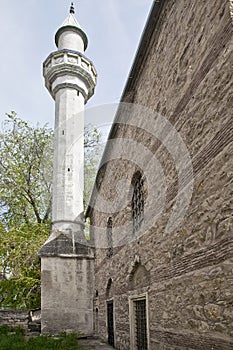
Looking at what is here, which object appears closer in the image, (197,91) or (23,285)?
(197,91)

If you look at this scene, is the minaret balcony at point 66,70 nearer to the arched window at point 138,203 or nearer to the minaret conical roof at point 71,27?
the minaret conical roof at point 71,27

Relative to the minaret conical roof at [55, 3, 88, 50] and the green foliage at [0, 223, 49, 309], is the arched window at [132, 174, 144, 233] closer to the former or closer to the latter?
the green foliage at [0, 223, 49, 309]

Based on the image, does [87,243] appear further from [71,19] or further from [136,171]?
[71,19]

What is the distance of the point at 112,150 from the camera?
35.0 feet

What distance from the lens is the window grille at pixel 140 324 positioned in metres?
6.36

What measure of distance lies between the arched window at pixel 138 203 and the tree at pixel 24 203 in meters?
8.29

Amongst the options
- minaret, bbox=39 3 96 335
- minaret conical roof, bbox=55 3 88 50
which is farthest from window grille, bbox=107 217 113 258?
minaret conical roof, bbox=55 3 88 50

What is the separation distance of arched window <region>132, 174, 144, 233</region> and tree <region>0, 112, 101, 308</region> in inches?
327

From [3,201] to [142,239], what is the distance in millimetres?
12870

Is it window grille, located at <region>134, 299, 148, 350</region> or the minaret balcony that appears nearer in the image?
window grille, located at <region>134, 299, 148, 350</region>

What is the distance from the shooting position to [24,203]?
697 inches

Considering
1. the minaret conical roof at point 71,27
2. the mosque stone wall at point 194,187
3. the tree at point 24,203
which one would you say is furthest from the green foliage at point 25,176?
the mosque stone wall at point 194,187

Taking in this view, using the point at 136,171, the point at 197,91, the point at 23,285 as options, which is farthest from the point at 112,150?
the point at 23,285

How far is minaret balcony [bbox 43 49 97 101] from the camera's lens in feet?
48.3
